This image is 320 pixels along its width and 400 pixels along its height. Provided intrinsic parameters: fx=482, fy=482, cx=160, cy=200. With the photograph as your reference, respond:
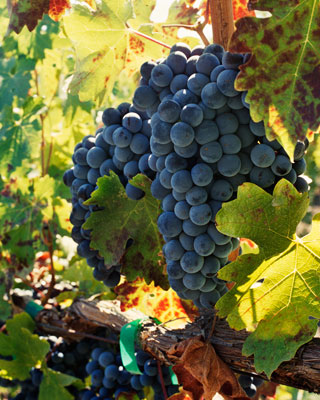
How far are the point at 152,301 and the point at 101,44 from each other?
61cm

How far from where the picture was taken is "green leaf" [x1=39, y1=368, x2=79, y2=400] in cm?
148

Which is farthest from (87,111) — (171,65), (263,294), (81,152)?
(263,294)

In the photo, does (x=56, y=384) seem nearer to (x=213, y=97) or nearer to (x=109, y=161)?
(x=109, y=161)

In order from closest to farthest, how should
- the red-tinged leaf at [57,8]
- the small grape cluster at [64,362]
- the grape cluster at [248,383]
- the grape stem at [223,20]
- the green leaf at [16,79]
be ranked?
the grape stem at [223,20] < the red-tinged leaf at [57,8] < the grape cluster at [248,383] < the small grape cluster at [64,362] < the green leaf at [16,79]

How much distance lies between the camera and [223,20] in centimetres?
95

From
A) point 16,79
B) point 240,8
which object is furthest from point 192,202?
point 16,79

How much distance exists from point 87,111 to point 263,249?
105 cm

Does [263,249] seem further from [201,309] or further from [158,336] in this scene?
[158,336]

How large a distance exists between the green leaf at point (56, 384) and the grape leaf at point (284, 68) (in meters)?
1.09

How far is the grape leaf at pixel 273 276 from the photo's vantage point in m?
0.79

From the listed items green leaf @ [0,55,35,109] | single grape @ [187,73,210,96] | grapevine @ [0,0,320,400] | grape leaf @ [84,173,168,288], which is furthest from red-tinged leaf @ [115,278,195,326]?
green leaf @ [0,55,35,109]

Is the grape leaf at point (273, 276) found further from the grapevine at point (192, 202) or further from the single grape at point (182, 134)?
the single grape at point (182, 134)

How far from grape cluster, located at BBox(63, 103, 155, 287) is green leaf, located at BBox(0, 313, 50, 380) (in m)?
0.48

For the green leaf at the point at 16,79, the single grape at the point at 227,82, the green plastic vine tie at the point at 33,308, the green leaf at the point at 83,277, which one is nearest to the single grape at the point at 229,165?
the single grape at the point at 227,82
